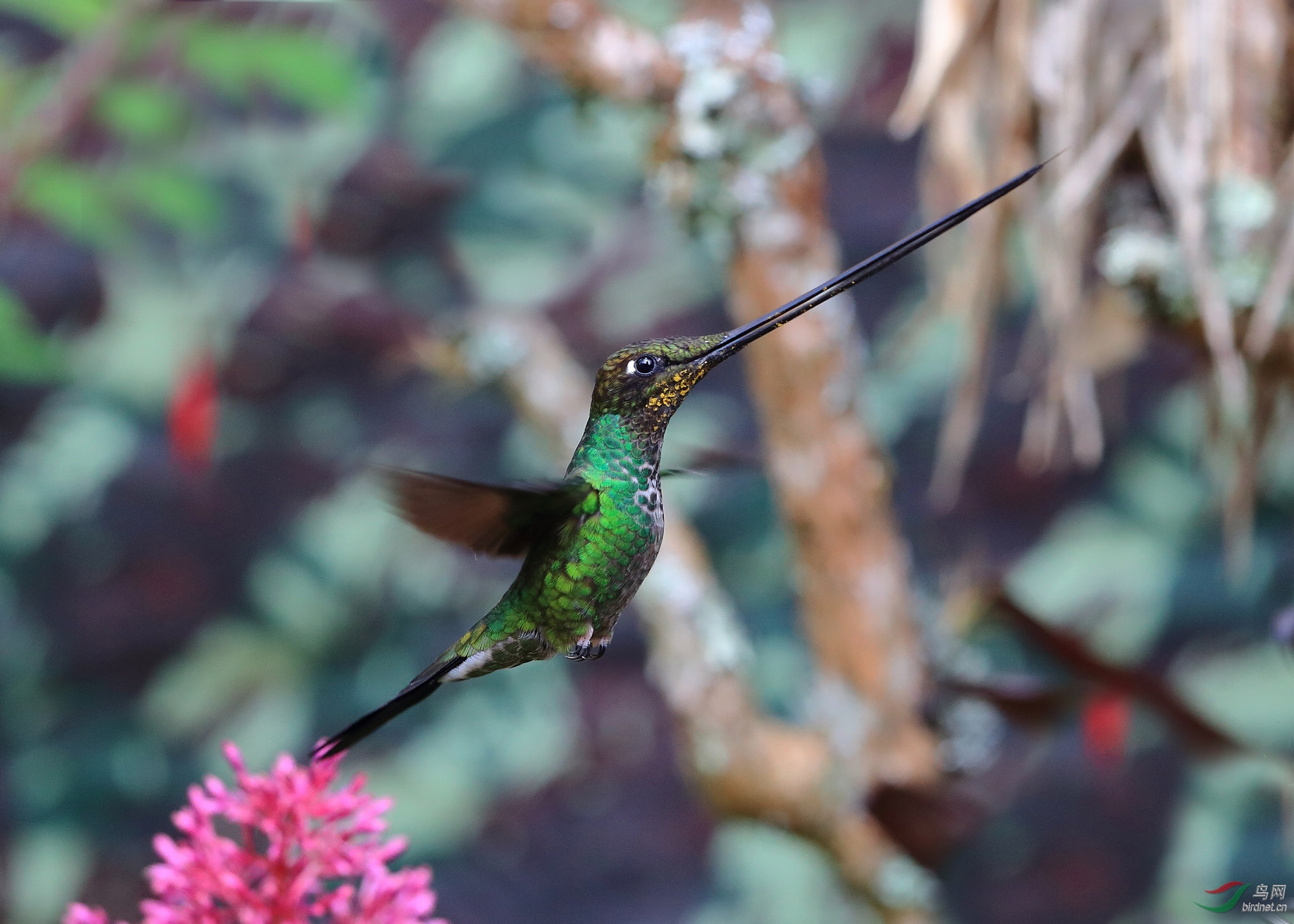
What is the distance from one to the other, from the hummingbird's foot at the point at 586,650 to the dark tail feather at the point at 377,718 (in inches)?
1.2

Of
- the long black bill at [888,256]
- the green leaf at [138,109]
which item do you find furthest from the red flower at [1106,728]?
the green leaf at [138,109]

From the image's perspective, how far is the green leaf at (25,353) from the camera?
46.8 inches

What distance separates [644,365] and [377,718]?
0.28ft

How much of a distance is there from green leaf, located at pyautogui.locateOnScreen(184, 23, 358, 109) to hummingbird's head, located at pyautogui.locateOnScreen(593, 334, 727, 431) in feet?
3.00

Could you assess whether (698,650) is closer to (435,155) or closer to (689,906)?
(689,906)

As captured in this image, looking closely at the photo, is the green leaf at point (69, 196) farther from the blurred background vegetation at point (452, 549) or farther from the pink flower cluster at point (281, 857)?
the pink flower cluster at point (281, 857)

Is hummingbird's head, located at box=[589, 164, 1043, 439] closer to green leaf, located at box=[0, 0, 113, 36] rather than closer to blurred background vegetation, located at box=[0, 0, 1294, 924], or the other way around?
green leaf, located at box=[0, 0, 113, 36]

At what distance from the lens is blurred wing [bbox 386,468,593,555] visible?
7.8 inches

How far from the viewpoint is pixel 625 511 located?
22cm

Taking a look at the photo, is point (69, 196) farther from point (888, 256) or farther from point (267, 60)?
point (888, 256)

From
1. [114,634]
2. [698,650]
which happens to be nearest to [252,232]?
[114,634]

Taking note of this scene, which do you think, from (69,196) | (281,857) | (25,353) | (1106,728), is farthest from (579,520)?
(25,353)

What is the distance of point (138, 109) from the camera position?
3.50 feet

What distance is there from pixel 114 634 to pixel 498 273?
0.73 m
